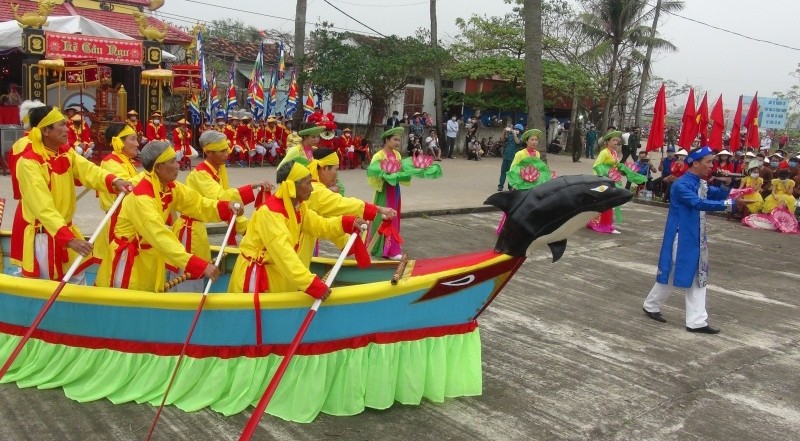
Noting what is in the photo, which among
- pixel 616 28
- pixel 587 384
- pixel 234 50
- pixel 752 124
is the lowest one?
pixel 587 384

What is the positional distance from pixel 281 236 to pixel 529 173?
19.6 ft

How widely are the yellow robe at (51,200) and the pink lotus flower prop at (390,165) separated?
3298mm

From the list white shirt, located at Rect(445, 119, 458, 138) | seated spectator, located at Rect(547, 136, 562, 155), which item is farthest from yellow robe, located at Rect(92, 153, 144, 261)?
seated spectator, located at Rect(547, 136, 562, 155)

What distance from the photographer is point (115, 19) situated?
19984mm

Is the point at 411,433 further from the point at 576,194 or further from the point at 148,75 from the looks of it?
the point at 148,75

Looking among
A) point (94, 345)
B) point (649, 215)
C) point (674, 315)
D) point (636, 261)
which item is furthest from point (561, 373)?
point (649, 215)

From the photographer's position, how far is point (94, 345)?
4.07m

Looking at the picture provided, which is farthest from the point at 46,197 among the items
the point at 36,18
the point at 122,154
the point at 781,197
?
the point at 36,18

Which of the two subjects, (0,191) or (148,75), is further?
(148,75)

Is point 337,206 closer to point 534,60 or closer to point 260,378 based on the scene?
point 260,378

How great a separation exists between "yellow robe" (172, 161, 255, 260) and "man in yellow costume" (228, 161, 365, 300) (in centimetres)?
97

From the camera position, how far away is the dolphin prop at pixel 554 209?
12.8ft

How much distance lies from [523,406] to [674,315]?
297 centimetres

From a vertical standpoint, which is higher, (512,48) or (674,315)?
(512,48)
